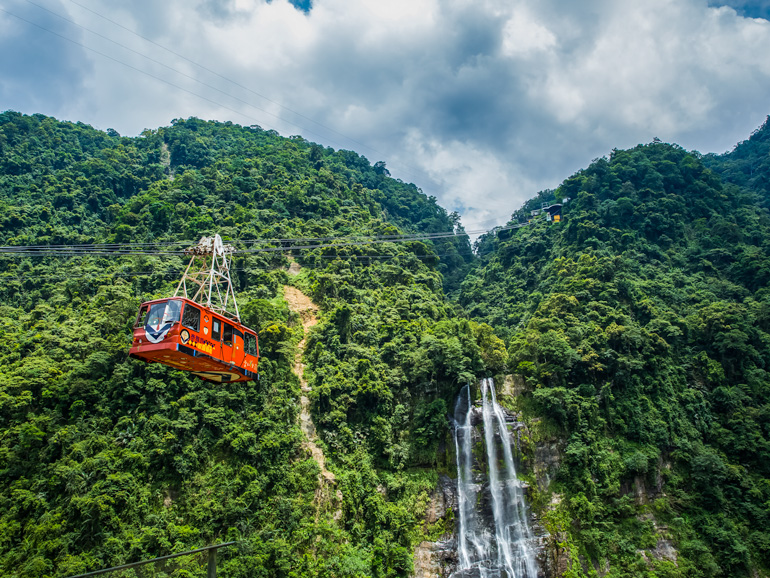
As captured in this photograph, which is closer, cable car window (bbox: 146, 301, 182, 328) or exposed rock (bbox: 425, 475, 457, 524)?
cable car window (bbox: 146, 301, 182, 328)

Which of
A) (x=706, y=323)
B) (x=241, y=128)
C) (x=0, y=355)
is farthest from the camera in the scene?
(x=241, y=128)

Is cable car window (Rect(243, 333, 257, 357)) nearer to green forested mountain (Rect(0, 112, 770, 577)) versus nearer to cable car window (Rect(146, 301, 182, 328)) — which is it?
cable car window (Rect(146, 301, 182, 328))

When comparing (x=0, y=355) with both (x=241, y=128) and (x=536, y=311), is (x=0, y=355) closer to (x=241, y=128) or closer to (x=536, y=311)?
(x=536, y=311)

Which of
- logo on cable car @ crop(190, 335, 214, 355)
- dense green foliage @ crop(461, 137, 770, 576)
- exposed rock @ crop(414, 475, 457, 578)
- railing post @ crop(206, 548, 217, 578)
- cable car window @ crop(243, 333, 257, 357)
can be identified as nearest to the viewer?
railing post @ crop(206, 548, 217, 578)

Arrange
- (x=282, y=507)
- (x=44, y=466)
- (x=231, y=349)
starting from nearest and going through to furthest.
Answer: (x=231, y=349) → (x=44, y=466) → (x=282, y=507)

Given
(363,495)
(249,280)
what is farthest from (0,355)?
(363,495)

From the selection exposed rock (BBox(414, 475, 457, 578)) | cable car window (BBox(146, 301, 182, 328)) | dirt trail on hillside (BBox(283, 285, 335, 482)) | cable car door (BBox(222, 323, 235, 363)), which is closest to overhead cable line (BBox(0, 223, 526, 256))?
dirt trail on hillside (BBox(283, 285, 335, 482))
